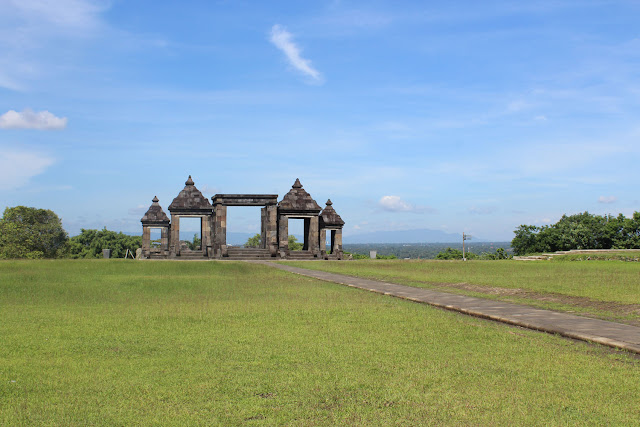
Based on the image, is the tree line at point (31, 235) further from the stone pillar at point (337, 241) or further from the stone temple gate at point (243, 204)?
the stone pillar at point (337, 241)

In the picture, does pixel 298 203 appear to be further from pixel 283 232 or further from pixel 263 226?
pixel 263 226

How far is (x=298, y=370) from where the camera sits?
6961 mm

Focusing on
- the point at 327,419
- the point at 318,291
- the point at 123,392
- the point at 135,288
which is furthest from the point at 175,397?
the point at 135,288

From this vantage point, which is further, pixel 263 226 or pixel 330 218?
pixel 330 218

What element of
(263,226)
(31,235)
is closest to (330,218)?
(263,226)

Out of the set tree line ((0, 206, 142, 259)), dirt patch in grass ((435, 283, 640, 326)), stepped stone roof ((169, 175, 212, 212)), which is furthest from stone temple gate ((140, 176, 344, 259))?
dirt patch in grass ((435, 283, 640, 326))

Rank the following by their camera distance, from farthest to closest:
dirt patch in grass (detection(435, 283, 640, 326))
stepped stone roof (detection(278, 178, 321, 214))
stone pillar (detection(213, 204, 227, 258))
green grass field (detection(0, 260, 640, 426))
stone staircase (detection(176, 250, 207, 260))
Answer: stepped stone roof (detection(278, 178, 321, 214)) → stone staircase (detection(176, 250, 207, 260)) → stone pillar (detection(213, 204, 227, 258)) → dirt patch in grass (detection(435, 283, 640, 326)) → green grass field (detection(0, 260, 640, 426))

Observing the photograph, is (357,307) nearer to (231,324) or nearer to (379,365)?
(231,324)

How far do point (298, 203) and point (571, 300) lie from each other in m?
32.0

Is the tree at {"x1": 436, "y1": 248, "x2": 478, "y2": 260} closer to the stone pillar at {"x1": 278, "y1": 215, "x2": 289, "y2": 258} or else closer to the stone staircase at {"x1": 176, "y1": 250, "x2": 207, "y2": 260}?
the stone pillar at {"x1": 278, "y1": 215, "x2": 289, "y2": 258}

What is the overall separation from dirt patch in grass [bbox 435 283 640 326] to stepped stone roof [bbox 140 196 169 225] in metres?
34.4

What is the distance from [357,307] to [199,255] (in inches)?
1322

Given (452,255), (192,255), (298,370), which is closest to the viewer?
(298,370)

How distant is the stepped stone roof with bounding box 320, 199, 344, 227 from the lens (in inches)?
1941
